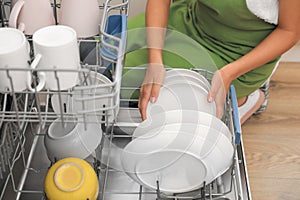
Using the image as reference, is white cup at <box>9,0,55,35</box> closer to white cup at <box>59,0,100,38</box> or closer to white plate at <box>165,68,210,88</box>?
white cup at <box>59,0,100,38</box>

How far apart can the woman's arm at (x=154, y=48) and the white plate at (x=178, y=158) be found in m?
0.12

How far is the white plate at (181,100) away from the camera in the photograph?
1.24 m

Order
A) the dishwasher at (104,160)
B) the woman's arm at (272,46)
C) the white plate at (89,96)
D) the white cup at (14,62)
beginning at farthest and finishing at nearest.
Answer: the woman's arm at (272,46) < the dishwasher at (104,160) < the white plate at (89,96) < the white cup at (14,62)

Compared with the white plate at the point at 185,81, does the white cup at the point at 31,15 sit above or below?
above

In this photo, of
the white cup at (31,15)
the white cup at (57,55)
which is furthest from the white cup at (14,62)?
the white cup at (31,15)

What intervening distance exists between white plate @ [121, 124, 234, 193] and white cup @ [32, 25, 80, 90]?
0.77 feet

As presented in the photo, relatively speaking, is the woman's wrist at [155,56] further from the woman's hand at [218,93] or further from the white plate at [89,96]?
the white plate at [89,96]

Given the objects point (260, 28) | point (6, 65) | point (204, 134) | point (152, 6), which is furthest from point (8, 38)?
point (260, 28)

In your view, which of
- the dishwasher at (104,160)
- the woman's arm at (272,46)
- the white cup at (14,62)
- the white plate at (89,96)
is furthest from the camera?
the woman's arm at (272,46)

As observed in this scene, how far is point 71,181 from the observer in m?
1.08

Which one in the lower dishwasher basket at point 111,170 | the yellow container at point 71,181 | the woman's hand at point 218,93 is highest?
the woman's hand at point 218,93

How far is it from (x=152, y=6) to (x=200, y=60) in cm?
20

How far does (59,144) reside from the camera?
1.17 m

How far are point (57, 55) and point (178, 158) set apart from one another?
370 millimetres
